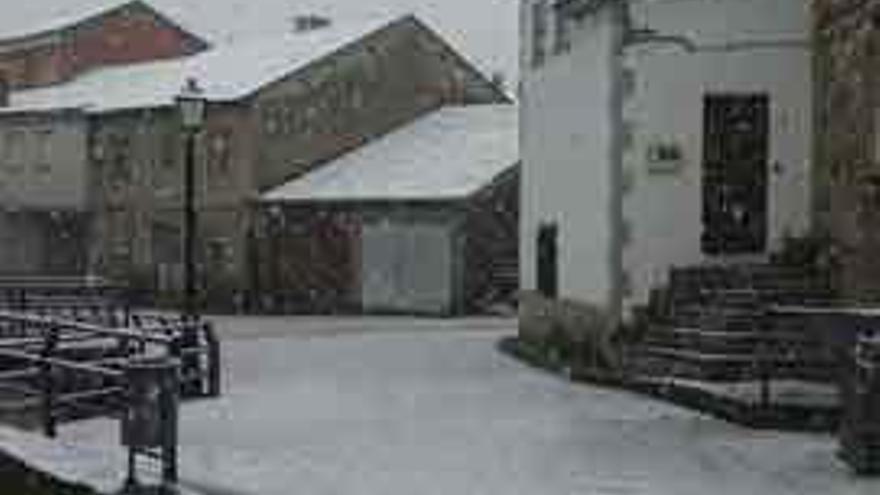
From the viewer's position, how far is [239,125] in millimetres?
42344

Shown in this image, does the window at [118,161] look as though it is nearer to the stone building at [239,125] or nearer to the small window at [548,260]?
the stone building at [239,125]

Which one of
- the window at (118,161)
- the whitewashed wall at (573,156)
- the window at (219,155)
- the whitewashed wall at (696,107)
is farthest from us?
the window at (118,161)

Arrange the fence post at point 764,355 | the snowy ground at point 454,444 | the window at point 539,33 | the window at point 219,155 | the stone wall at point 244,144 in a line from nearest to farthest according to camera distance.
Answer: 1. the snowy ground at point 454,444
2. the fence post at point 764,355
3. the window at point 539,33
4. the stone wall at point 244,144
5. the window at point 219,155

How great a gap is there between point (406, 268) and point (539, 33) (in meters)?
15.0

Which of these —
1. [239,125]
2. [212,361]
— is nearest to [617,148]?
[212,361]

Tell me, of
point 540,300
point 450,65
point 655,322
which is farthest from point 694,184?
point 450,65

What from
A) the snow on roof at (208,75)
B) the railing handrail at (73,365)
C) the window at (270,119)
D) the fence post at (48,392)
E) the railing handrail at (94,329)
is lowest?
the fence post at (48,392)

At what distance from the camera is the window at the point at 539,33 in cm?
2544

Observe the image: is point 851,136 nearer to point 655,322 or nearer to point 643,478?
point 655,322

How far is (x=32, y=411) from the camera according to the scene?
1485 cm

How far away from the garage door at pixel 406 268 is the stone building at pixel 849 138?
2058cm

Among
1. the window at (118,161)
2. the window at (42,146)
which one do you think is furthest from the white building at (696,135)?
the window at (42,146)

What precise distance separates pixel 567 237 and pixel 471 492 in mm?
12274

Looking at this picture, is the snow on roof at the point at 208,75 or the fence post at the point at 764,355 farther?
the snow on roof at the point at 208,75
